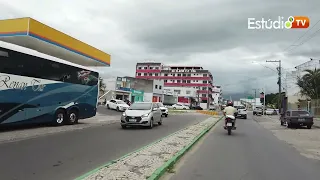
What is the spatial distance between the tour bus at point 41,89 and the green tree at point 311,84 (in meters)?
36.3

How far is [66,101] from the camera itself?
17797 millimetres

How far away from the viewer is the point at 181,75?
133250mm

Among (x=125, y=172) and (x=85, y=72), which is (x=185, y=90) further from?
(x=125, y=172)

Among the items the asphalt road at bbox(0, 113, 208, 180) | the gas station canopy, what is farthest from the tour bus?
the gas station canopy

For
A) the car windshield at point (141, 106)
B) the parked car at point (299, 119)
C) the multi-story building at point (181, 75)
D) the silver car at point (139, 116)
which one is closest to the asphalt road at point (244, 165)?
the silver car at point (139, 116)

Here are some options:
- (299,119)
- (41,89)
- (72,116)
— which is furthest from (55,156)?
(299,119)

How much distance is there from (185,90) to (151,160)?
357 ft

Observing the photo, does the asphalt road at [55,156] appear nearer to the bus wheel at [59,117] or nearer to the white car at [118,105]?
the bus wheel at [59,117]

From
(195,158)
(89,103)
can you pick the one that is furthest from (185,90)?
(195,158)

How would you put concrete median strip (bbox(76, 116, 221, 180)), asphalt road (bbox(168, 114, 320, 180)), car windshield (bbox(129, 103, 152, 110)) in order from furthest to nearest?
car windshield (bbox(129, 103, 152, 110))
asphalt road (bbox(168, 114, 320, 180))
concrete median strip (bbox(76, 116, 221, 180))

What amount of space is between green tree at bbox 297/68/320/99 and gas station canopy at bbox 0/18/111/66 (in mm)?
33342

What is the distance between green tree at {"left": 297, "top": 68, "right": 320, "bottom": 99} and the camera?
45.5 meters

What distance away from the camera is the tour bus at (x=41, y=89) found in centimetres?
1321

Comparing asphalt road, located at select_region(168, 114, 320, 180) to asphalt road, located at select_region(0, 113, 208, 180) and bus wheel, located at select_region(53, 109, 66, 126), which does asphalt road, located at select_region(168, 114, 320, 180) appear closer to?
asphalt road, located at select_region(0, 113, 208, 180)
